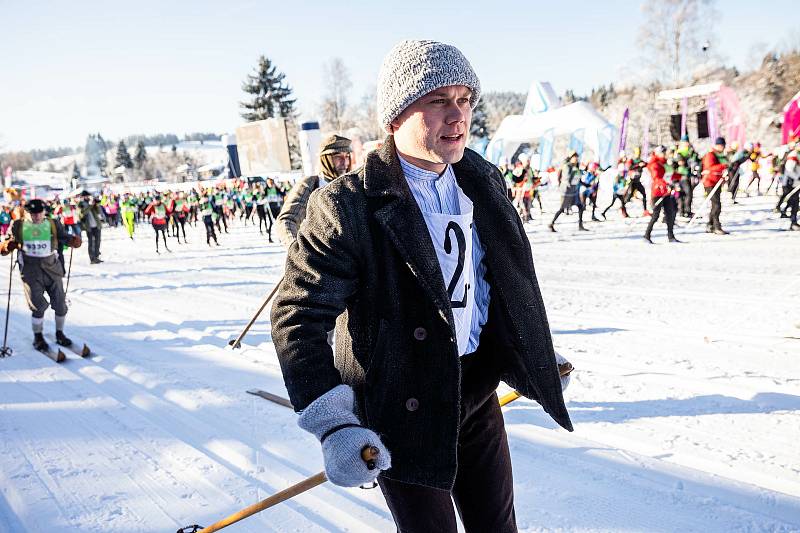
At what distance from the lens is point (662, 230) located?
12523mm

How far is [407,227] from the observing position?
1.41 meters

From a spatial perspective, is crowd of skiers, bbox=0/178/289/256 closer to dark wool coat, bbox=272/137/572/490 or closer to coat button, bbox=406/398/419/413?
dark wool coat, bbox=272/137/572/490

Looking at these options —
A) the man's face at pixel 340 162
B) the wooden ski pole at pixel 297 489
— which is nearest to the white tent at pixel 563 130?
the man's face at pixel 340 162

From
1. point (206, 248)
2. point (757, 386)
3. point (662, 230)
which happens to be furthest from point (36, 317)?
point (662, 230)

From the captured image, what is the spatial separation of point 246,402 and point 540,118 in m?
26.2

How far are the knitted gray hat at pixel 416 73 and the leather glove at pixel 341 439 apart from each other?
2.53ft

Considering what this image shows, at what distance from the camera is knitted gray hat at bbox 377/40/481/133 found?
4.71 ft

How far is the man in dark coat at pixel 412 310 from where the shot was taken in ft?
4.44

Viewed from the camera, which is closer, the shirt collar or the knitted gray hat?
the knitted gray hat

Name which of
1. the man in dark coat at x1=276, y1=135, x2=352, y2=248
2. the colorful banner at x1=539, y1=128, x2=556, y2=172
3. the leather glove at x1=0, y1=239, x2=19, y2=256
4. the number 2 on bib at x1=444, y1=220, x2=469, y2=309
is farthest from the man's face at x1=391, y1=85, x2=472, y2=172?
the colorful banner at x1=539, y1=128, x2=556, y2=172

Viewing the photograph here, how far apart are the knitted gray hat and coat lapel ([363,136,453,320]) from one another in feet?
0.60

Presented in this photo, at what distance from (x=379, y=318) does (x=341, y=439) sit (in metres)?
0.31

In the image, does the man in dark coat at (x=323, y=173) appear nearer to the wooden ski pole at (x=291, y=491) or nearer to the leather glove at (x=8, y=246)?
the wooden ski pole at (x=291, y=491)

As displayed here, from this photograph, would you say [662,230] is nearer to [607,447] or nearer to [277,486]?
[607,447]
